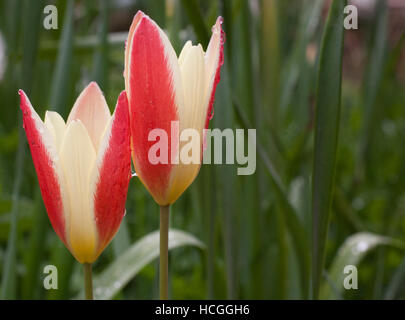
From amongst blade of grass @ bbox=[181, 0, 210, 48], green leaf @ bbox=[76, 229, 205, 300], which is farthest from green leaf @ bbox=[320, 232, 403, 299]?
blade of grass @ bbox=[181, 0, 210, 48]

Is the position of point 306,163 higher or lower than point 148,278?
higher

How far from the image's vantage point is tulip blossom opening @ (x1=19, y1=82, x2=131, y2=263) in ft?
0.87

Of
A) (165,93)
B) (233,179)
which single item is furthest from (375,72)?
(165,93)

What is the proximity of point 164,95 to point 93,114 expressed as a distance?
46mm

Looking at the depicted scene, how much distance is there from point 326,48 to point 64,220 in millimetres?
179

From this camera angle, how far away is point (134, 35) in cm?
26

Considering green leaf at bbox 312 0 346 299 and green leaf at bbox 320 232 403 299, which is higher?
green leaf at bbox 312 0 346 299

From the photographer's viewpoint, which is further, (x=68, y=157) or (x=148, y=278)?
(x=148, y=278)

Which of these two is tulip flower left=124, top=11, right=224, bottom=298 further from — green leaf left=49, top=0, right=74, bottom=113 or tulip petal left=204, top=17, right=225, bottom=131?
green leaf left=49, top=0, right=74, bottom=113

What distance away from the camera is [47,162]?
0.27 m

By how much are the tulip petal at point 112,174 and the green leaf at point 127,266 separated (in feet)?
0.53

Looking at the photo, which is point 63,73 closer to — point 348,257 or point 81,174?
point 81,174

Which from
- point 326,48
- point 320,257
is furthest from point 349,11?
point 320,257
